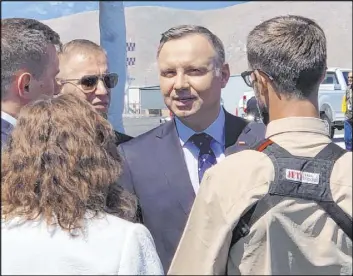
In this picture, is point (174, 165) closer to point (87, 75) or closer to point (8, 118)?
point (8, 118)

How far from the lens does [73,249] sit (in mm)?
1281

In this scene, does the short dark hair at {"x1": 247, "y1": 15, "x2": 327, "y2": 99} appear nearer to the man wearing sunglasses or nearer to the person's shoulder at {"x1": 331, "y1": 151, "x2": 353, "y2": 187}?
the person's shoulder at {"x1": 331, "y1": 151, "x2": 353, "y2": 187}

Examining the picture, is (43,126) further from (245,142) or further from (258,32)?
(245,142)

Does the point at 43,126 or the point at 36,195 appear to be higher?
the point at 43,126

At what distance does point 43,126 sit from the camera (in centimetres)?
138

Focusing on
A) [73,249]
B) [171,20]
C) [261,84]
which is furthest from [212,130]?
[171,20]

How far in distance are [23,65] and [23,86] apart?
0.08 m

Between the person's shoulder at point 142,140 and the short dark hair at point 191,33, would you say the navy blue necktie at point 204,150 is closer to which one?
the person's shoulder at point 142,140

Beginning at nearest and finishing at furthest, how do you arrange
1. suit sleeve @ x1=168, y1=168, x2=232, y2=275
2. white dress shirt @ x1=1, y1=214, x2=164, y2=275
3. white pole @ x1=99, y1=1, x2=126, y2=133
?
white dress shirt @ x1=1, y1=214, x2=164, y2=275, suit sleeve @ x1=168, y1=168, x2=232, y2=275, white pole @ x1=99, y1=1, x2=126, y2=133

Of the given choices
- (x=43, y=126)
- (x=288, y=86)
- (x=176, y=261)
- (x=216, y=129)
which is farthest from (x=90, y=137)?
(x=216, y=129)

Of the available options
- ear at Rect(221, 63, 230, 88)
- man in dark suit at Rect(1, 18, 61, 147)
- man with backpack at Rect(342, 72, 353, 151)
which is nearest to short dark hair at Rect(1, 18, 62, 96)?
man in dark suit at Rect(1, 18, 61, 147)

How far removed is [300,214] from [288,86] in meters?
→ 0.38

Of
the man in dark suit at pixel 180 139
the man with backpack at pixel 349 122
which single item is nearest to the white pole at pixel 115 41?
the man in dark suit at pixel 180 139

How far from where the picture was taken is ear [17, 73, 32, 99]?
5.61ft
